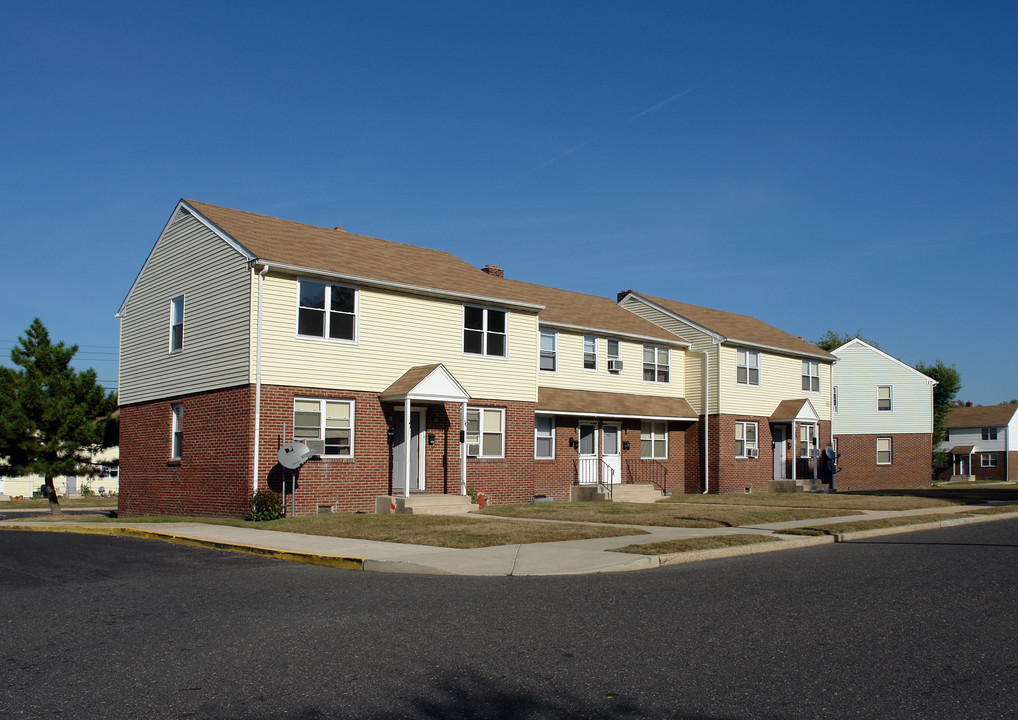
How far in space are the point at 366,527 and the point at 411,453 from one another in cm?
622

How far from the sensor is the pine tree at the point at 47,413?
26.3m

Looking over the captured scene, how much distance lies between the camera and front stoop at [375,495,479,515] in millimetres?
20953

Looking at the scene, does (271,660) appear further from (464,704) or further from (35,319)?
(35,319)

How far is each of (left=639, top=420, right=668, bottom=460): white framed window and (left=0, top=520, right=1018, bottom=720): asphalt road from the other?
19815 millimetres

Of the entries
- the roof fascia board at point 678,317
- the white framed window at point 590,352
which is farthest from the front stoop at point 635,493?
the roof fascia board at point 678,317

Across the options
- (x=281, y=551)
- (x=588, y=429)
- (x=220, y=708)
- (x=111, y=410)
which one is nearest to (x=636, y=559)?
(x=281, y=551)

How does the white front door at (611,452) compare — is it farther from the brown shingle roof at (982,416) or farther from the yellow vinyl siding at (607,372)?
the brown shingle roof at (982,416)

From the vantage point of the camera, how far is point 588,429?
29.7 metres

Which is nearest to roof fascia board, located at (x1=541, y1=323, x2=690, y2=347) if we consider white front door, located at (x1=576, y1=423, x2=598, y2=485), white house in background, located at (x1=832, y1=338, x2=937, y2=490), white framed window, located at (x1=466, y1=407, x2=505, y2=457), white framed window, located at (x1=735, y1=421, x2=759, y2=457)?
white front door, located at (x1=576, y1=423, x2=598, y2=485)

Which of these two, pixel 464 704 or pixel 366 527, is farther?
pixel 366 527

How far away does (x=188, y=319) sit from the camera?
73.8 ft

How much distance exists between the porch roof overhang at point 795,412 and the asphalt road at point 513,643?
2349cm

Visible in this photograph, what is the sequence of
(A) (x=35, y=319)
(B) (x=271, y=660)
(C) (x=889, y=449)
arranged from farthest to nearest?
(C) (x=889, y=449) → (A) (x=35, y=319) → (B) (x=271, y=660)

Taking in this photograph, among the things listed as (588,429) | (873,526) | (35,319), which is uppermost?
(35,319)
